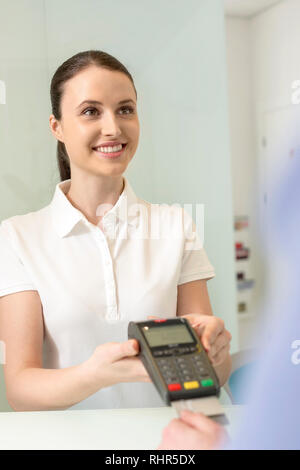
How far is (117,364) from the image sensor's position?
0.36 metres

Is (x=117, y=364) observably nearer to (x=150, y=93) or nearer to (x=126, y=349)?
(x=126, y=349)

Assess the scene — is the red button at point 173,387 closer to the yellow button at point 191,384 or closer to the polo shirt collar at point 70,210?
the yellow button at point 191,384

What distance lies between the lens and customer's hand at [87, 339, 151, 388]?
35 cm

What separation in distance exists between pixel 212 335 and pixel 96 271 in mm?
130

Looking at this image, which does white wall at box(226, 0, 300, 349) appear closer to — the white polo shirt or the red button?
the white polo shirt

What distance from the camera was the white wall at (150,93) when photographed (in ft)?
1.57

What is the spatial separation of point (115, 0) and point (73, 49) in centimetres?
6

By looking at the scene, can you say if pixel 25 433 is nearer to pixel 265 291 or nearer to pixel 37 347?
pixel 37 347

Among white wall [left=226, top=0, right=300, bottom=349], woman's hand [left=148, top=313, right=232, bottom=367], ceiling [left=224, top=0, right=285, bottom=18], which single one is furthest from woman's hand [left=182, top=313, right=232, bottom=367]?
ceiling [left=224, top=0, right=285, bottom=18]

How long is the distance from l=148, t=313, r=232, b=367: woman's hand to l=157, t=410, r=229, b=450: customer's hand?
0.05 meters

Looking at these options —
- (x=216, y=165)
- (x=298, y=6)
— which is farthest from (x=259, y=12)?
(x=216, y=165)

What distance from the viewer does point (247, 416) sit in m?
0.42

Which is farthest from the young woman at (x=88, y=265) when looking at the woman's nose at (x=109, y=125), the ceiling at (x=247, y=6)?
the ceiling at (x=247, y=6)

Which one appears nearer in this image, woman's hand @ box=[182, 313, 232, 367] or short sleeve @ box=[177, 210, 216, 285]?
woman's hand @ box=[182, 313, 232, 367]
